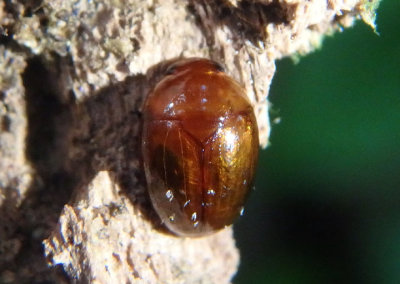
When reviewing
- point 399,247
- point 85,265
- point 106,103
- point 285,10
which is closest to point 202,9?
point 285,10

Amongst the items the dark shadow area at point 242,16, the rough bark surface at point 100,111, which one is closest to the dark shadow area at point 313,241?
the rough bark surface at point 100,111

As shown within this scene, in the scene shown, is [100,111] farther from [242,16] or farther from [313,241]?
[313,241]

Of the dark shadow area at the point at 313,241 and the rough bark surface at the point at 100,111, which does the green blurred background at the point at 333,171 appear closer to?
the dark shadow area at the point at 313,241

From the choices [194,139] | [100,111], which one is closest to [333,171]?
[194,139]

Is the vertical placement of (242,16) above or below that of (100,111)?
above

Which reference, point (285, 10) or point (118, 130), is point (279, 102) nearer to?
point (285, 10)

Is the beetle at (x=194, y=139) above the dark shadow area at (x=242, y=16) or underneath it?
underneath

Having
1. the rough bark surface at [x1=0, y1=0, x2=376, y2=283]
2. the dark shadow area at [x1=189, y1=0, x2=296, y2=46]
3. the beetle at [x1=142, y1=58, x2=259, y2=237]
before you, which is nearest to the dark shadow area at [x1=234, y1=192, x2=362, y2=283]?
the rough bark surface at [x1=0, y1=0, x2=376, y2=283]
